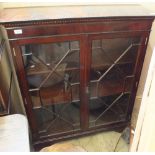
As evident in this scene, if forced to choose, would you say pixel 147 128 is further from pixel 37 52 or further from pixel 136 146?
pixel 37 52

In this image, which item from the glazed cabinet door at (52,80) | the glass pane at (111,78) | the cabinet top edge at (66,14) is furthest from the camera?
the glass pane at (111,78)

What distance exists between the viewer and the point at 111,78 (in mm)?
1379

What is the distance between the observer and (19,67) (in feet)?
3.68

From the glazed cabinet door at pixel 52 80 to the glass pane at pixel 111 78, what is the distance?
0.13 meters

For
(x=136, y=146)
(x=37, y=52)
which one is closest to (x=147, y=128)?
(x=136, y=146)

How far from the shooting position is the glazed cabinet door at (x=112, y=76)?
1209 mm

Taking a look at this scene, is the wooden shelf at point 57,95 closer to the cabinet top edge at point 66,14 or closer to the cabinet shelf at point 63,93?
the cabinet shelf at point 63,93

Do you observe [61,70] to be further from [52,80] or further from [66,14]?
[66,14]

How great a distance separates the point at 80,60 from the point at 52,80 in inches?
9.5

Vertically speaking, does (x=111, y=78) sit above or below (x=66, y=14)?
below

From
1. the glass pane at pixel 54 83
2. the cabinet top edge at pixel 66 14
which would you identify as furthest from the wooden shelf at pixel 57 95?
the cabinet top edge at pixel 66 14

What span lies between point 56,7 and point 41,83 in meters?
0.52

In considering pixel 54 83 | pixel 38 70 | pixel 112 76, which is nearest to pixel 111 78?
pixel 112 76

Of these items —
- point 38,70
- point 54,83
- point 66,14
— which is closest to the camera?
point 66,14
